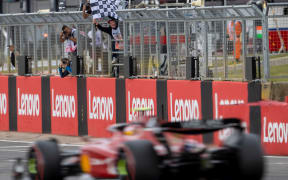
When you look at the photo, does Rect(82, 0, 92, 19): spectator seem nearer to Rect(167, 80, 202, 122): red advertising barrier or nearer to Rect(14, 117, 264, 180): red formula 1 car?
Rect(167, 80, 202, 122): red advertising barrier

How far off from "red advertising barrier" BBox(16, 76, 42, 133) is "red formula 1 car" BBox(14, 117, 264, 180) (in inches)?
417

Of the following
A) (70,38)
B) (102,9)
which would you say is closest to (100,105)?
(70,38)

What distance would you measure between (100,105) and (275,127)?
4781 mm

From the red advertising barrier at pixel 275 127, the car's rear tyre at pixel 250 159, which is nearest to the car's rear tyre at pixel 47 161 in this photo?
the car's rear tyre at pixel 250 159

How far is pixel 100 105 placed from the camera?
1761cm

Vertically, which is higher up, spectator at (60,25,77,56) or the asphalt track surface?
spectator at (60,25,77,56)

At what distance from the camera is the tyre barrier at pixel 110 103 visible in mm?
14375

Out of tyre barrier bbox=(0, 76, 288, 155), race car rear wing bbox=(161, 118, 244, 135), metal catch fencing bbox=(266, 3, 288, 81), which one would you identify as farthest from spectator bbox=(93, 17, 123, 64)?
race car rear wing bbox=(161, 118, 244, 135)

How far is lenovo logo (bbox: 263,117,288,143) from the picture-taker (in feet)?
45.9

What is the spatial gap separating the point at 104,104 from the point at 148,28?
1.92m

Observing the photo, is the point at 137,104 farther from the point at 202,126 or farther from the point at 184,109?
the point at 202,126

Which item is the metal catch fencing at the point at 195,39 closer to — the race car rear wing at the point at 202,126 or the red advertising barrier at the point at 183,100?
the red advertising barrier at the point at 183,100

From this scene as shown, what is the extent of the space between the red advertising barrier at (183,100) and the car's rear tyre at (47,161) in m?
7.21

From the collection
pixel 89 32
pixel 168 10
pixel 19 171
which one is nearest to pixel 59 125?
pixel 89 32
